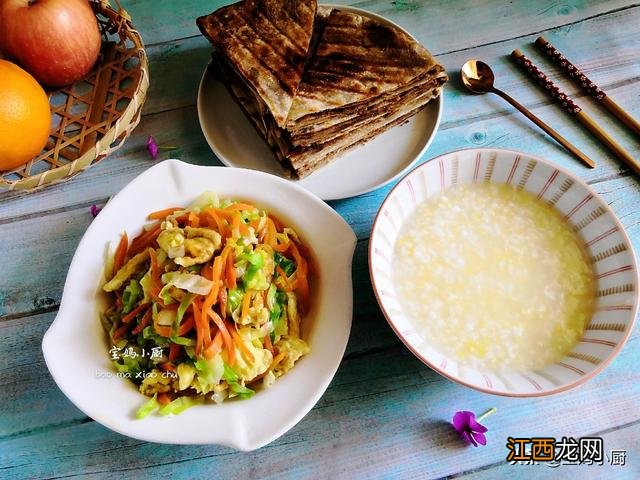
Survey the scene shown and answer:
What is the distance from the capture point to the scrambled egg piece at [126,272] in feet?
4.27

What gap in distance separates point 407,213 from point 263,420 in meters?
0.59

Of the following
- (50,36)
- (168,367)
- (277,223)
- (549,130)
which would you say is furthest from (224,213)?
(549,130)

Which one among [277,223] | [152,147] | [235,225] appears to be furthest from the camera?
[152,147]

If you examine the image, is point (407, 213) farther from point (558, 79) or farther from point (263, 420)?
point (558, 79)

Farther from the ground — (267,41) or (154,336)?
(267,41)

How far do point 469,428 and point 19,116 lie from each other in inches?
52.6

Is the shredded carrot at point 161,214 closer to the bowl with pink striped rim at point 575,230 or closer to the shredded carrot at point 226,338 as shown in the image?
the shredded carrot at point 226,338

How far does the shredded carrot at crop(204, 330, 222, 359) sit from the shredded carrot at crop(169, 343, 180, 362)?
0.31 ft

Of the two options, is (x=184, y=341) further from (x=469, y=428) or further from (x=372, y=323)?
(x=469, y=428)

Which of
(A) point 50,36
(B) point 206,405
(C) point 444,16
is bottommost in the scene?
(B) point 206,405

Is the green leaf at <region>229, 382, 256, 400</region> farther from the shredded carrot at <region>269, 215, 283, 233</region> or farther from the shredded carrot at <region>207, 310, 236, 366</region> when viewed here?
the shredded carrot at <region>269, 215, 283, 233</region>

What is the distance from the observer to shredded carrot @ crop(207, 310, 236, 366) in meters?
1.21

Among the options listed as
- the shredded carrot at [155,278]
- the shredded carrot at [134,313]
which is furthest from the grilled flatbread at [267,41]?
the shredded carrot at [134,313]

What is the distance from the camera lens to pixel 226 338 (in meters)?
1.21
